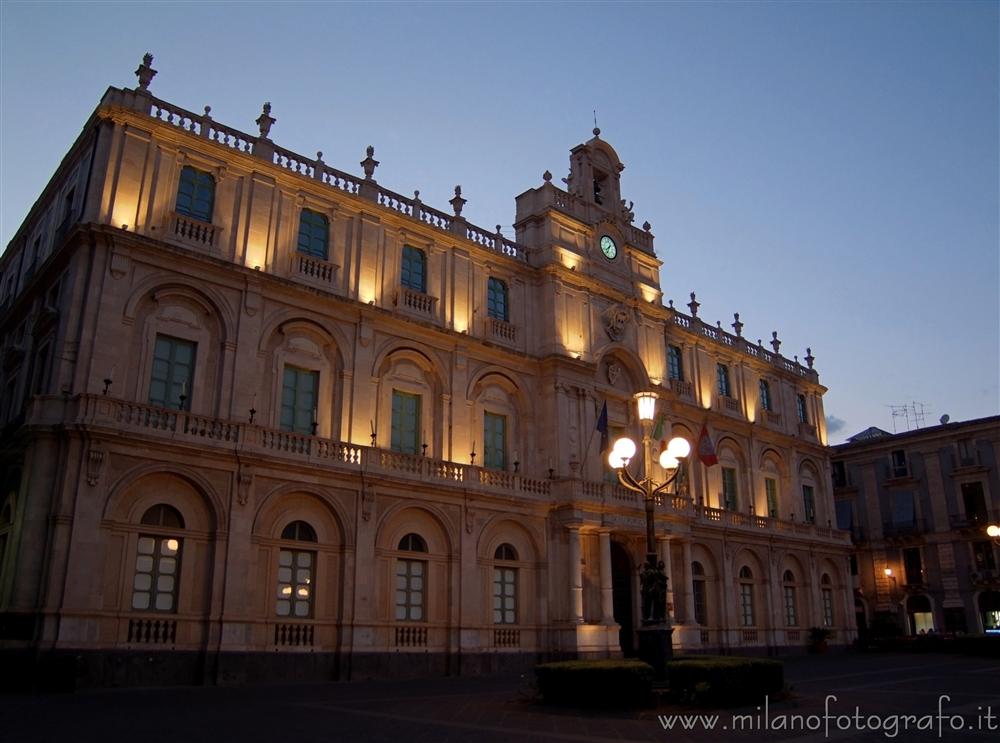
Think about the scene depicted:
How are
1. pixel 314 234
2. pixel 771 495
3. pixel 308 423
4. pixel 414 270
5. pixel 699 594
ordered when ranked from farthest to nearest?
pixel 771 495, pixel 699 594, pixel 414 270, pixel 314 234, pixel 308 423

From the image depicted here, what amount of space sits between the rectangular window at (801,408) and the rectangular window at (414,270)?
27437 millimetres

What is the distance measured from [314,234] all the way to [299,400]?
18.7 ft

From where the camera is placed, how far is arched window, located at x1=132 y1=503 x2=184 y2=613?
21.7 meters

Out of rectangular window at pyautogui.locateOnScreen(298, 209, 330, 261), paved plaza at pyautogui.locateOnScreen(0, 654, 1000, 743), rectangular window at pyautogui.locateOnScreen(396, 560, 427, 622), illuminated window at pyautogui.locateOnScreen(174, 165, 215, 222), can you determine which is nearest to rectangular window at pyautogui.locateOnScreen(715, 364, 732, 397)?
rectangular window at pyautogui.locateOnScreen(396, 560, 427, 622)

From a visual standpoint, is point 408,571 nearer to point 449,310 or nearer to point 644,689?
point 449,310

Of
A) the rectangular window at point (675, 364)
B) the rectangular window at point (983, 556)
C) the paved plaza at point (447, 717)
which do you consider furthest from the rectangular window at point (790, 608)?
the paved plaza at point (447, 717)

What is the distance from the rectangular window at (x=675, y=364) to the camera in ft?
134

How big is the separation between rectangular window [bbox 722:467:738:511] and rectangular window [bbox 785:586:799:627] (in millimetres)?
5548

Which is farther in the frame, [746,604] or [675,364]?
[675,364]

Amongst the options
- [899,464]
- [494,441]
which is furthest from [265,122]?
[899,464]

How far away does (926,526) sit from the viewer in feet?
183

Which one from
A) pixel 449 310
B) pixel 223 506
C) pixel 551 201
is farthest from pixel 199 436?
pixel 551 201

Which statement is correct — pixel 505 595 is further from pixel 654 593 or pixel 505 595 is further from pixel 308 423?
pixel 654 593

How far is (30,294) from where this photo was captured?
26578 millimetres
